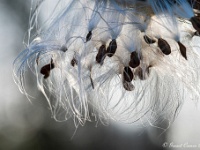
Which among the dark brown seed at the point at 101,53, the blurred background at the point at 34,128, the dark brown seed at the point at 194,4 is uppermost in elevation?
the dark brown seed at the point at 194,4

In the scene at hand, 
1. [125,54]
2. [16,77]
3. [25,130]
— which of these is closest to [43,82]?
[16,77]

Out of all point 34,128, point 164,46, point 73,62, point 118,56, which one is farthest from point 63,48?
point 34,128

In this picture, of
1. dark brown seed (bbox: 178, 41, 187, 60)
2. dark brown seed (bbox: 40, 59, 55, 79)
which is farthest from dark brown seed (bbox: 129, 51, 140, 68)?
dark brown seed (bbox: 40, 59, 55, 79)

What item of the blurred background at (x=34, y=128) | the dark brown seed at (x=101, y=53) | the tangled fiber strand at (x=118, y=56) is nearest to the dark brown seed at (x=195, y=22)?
the tangled fiber strand at (x=118, y=56)

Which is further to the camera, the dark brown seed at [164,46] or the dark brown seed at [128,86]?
the dark brown seed at [128,86]

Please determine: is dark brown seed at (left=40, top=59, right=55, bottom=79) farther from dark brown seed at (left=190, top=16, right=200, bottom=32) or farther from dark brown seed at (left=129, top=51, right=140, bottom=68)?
dark brown seed at (left=190, top=16, right=200, bottom=32)

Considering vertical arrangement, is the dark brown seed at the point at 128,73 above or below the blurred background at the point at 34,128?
above

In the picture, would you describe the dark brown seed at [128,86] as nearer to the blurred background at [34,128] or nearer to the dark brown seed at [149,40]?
the dark brown seed at [149,40]

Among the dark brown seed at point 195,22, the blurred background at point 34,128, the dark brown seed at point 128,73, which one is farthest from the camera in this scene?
the blurred background at point 34,128

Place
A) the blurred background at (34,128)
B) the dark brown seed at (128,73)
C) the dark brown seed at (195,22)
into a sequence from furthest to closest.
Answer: the blurred background at (34,128), the dark brown seed at (128,73), the dark brown seed at (195,22)
